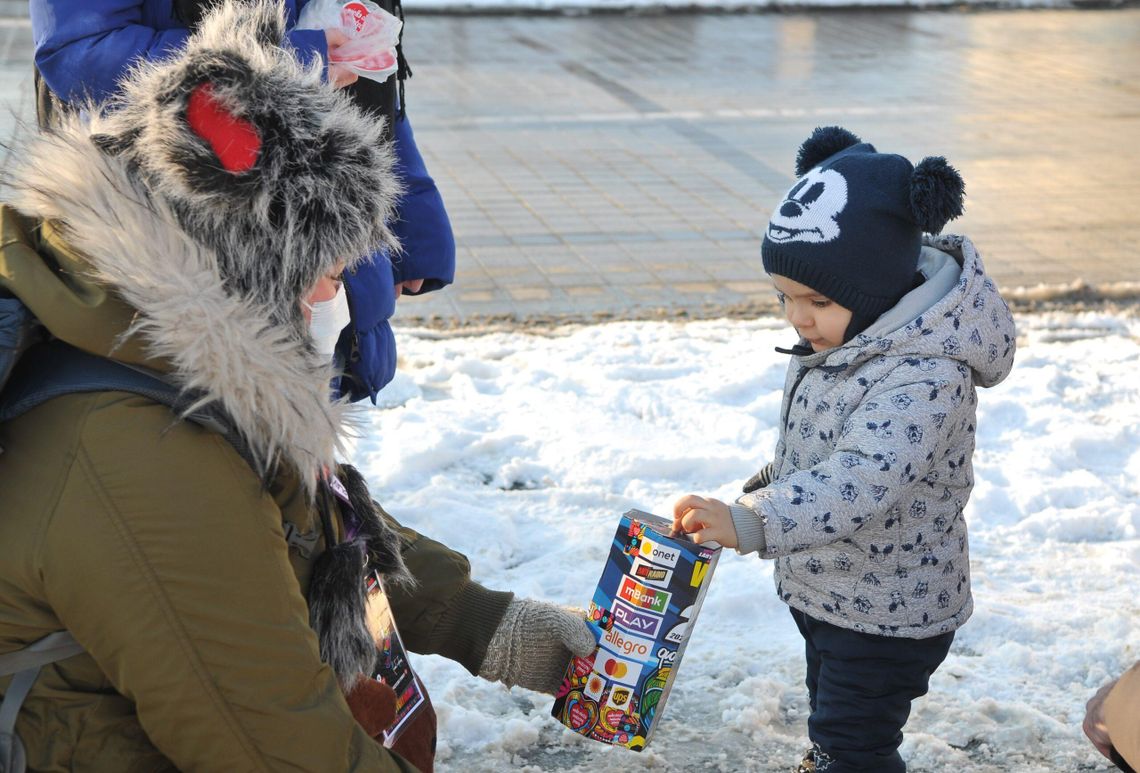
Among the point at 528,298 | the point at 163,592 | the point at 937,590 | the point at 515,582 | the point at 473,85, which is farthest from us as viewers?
the point at 473,85

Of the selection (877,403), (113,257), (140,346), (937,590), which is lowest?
(937,590)

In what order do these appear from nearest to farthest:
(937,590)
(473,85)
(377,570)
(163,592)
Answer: (163,592)
(377,570)
(937,590)
(473,85)

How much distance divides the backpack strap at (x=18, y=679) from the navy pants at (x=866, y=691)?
4.53 feet

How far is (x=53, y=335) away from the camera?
161 centimetres

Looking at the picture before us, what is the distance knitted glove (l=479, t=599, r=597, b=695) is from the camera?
231 centimetres

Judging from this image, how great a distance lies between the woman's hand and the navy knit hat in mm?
865

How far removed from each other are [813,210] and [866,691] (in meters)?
0.89

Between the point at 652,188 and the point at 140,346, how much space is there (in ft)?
20.5

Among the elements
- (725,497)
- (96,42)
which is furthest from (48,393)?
(725,497)

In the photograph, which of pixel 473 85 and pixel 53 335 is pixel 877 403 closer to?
pixel 53 335

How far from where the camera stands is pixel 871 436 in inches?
87.0

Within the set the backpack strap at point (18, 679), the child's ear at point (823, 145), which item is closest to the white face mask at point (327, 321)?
the backpack strap at point (18, 679)

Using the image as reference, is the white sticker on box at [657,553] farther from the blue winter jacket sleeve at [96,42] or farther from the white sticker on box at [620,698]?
the blue winter jacket sleeve at [96,42]

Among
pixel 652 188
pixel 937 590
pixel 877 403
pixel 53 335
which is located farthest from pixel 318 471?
pixel 652 188
